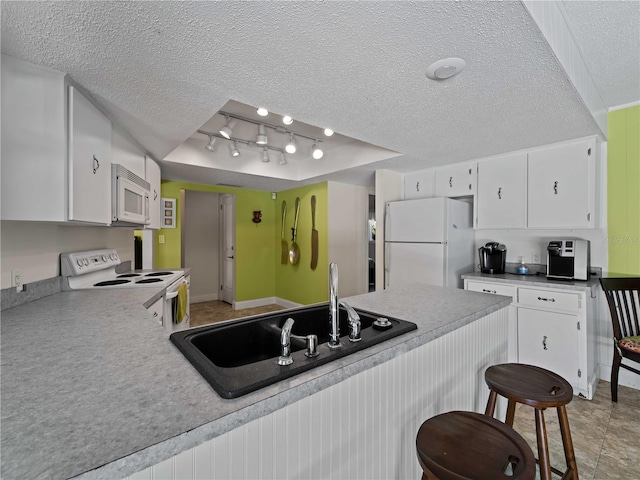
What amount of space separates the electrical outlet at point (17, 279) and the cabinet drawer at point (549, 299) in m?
3.61

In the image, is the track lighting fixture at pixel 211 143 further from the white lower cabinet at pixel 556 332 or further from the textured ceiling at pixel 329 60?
the white lower cabinet at pixel 556 332

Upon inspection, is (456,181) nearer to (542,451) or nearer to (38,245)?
(542,451)

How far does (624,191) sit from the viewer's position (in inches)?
99.9

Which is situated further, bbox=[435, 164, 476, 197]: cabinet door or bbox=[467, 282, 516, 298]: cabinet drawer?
bbox=[435, 164, 476, 197]: cabinet door

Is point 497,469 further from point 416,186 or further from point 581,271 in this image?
point 416,186

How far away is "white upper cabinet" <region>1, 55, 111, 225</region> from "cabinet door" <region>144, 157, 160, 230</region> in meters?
1.28

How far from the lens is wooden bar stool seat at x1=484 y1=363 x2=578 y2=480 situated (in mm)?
1138

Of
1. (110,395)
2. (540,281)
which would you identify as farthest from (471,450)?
(540,281)

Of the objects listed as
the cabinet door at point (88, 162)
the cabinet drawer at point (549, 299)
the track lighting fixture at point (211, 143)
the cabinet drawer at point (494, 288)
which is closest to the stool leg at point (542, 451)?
the cabinet drawer at point (494, 288)

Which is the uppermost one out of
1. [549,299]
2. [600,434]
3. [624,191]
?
[624,191]

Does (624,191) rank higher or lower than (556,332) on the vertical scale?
Answer: higher

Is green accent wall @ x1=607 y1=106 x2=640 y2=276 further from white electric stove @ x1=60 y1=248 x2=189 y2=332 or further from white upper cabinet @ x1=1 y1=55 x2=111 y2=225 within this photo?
white upper cabinet @ x1=1 y1=55 x2=111 y2=225

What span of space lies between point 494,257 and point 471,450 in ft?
8.68

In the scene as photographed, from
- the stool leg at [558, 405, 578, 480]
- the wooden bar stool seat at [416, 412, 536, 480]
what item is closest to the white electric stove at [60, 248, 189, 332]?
the wooden bar stool seat at [416, 412, 536, 480]
